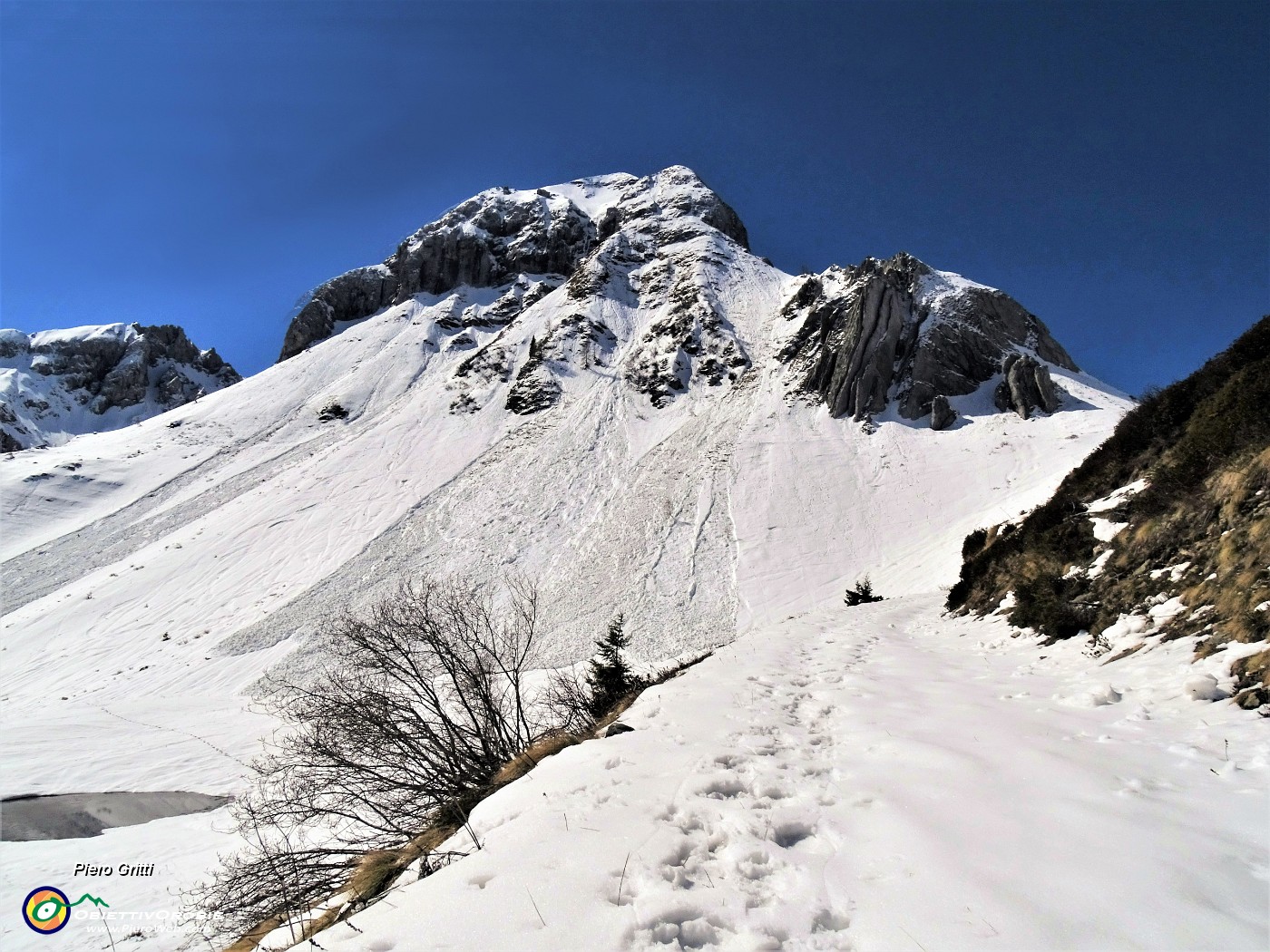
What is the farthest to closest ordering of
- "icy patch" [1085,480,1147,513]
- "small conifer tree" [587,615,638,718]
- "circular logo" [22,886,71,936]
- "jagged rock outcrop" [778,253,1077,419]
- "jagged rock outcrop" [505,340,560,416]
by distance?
"jagged rock outcrop" [505,340,560,416] → "jagged rock outcrop" [778,253,1077,419] → "small conifer tree" [587,615,638,718] → "icy patch" [1085,480,1147,513] → "circular logo" [22,886,71,936]

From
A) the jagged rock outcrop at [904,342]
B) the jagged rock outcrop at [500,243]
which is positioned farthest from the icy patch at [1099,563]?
the jagged rock outcrop at [500,243]

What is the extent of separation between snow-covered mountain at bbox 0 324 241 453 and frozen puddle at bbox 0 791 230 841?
417 feet

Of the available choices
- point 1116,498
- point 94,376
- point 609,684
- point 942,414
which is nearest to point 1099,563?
point 1116,498

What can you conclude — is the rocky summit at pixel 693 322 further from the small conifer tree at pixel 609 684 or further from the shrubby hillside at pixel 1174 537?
the small conifer tree at pixel 609 684

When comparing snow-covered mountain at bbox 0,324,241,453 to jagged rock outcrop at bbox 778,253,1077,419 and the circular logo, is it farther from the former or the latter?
the circular logo

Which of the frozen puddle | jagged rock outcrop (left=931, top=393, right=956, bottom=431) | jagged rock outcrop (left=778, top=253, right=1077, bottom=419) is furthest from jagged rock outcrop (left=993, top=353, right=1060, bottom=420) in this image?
the frozen puddle

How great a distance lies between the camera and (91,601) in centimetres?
3189

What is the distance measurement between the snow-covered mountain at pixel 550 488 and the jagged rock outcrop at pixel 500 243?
1134 inches

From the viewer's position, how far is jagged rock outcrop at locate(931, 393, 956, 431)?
41.2 meters

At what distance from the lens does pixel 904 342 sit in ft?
156

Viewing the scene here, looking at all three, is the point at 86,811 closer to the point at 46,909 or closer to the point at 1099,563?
the point at 46,909

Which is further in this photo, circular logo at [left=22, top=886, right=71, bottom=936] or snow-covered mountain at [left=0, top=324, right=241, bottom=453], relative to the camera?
snow-covered mountain at [left=0, top=324, right=241, bottom=453]

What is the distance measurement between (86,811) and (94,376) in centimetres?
14859

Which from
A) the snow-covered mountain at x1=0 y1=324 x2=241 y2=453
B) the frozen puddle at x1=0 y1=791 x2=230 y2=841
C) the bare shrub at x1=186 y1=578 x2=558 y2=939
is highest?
the snow-covered mountain at x1=0 y1=324 x2=241 y2=453
